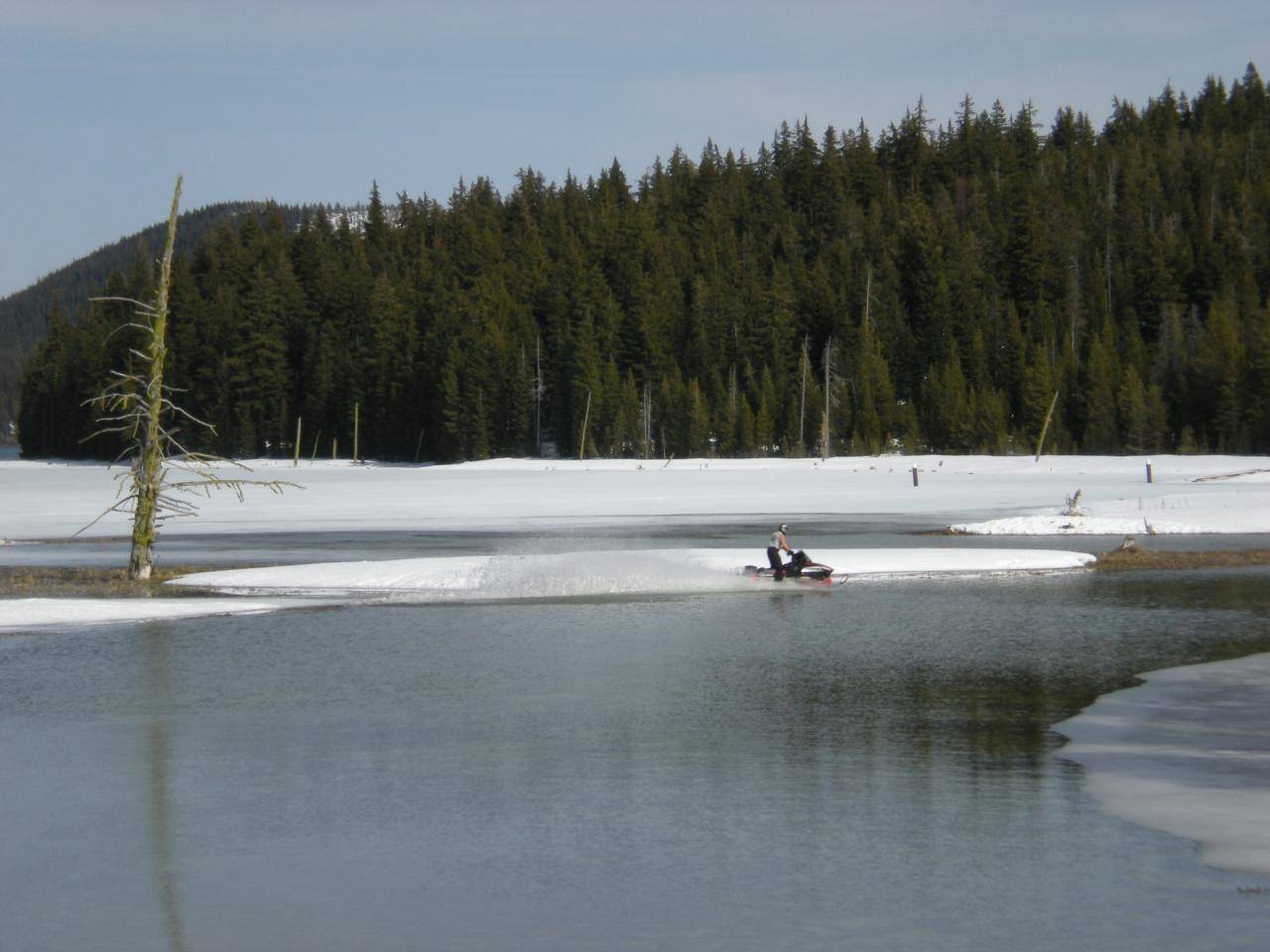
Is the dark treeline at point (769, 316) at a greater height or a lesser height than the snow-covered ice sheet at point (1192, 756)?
greater

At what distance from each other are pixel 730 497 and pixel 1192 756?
4495 cm

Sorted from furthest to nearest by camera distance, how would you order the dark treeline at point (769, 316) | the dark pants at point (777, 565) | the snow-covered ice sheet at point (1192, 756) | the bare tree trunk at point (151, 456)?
the dark treeline at point (769, 316), the bare tree trunk at point (151, 456), the dark pants at point (777, 565), the snow-covered ice sheet at point (1192, 756)

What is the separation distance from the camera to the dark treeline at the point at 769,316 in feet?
345

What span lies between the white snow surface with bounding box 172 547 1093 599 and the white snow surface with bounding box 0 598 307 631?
191 cm

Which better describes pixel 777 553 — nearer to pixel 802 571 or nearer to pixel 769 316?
pixel 802 571

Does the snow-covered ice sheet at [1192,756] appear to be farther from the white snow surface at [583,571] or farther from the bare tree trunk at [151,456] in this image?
the bare tree trunk at [151,456]

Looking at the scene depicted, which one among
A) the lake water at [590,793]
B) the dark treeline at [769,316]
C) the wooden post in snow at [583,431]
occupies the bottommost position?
the lake water at [590,793]

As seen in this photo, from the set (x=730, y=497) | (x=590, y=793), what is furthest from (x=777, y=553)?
(x=730, y=497)

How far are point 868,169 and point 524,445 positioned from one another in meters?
69.3

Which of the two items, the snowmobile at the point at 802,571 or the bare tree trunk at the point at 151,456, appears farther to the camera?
the bare tree trunk at the point at 151,456

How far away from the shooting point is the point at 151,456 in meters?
27.7

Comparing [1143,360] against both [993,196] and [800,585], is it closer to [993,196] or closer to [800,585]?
[993,196]

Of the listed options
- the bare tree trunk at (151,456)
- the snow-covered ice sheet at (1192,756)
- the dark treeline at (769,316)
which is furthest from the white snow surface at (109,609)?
the dark treeline at (769,316)

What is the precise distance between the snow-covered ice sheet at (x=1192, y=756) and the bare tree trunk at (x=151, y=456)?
63.1ft
